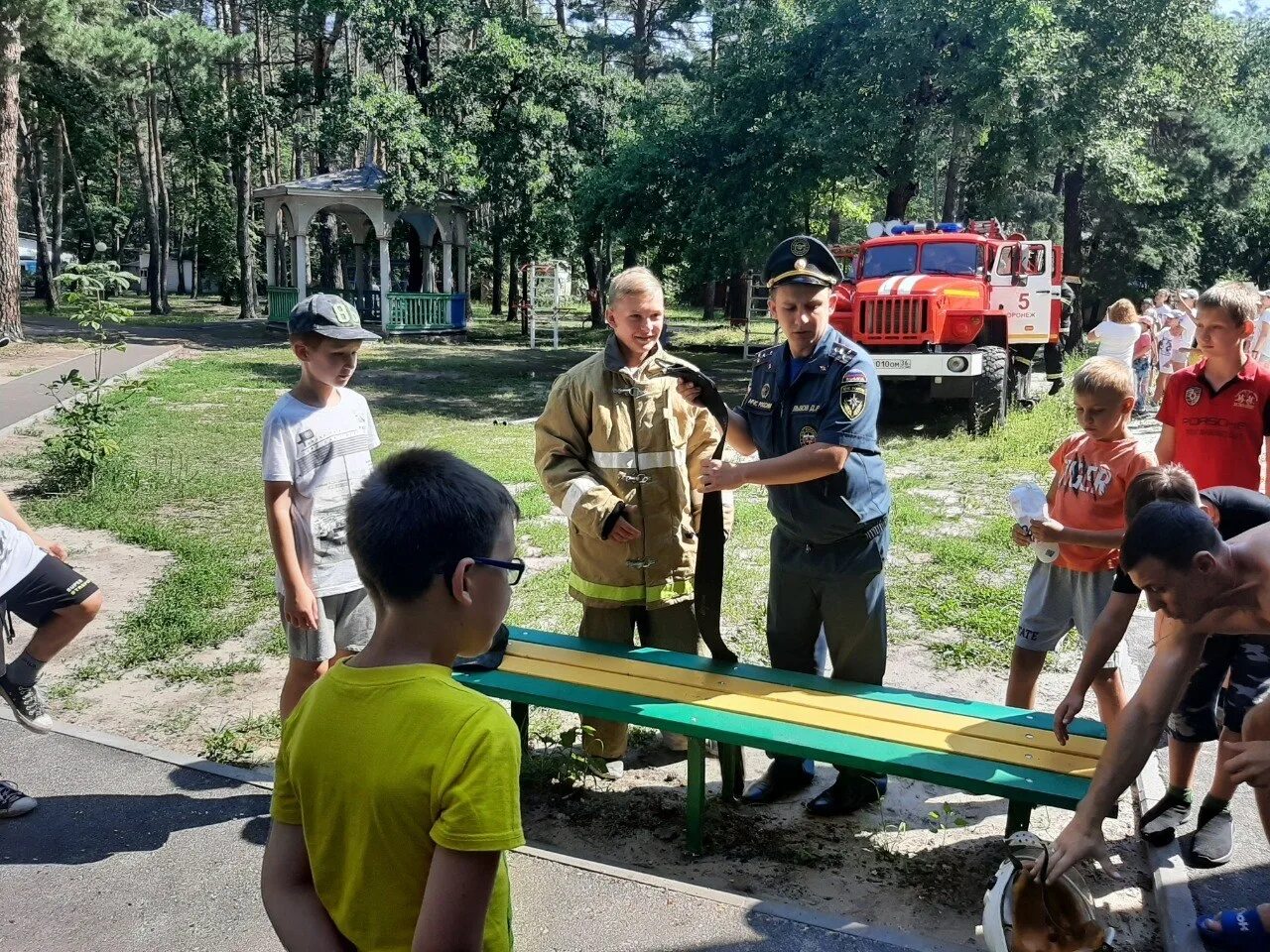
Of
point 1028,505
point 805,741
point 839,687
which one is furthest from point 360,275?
point 805,741

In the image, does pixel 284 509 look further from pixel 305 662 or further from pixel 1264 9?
pixel 1264 9

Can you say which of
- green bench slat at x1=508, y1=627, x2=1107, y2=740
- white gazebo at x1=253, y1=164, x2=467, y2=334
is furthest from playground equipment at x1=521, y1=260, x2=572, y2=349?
green bench slat at x1=508, y1=627, x2=1107, y2=740

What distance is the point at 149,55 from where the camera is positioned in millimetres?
26922

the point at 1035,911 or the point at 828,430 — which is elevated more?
the point at 828,430

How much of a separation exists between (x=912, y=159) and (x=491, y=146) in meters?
13.0

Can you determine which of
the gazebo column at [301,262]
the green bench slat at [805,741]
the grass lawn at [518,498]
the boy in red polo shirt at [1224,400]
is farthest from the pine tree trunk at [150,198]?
the boy in red polo shirt at [1224,400]

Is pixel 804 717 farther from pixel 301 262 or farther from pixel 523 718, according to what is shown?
pixel 301 262

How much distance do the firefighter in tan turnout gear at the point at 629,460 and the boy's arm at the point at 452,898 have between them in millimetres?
2122

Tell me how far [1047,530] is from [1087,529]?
29cm

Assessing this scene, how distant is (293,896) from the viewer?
1.67 m

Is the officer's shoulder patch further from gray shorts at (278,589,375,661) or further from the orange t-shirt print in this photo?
gray shorts at (278,589,375,661)

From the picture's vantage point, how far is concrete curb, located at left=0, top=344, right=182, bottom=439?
11.9 metres

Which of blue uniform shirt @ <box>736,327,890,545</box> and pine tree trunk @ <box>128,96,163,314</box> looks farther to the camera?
pine tree trunk @ <box>128,96,163,314</box>

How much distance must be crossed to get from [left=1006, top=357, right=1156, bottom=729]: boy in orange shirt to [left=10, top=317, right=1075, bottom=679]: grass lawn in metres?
1.35
